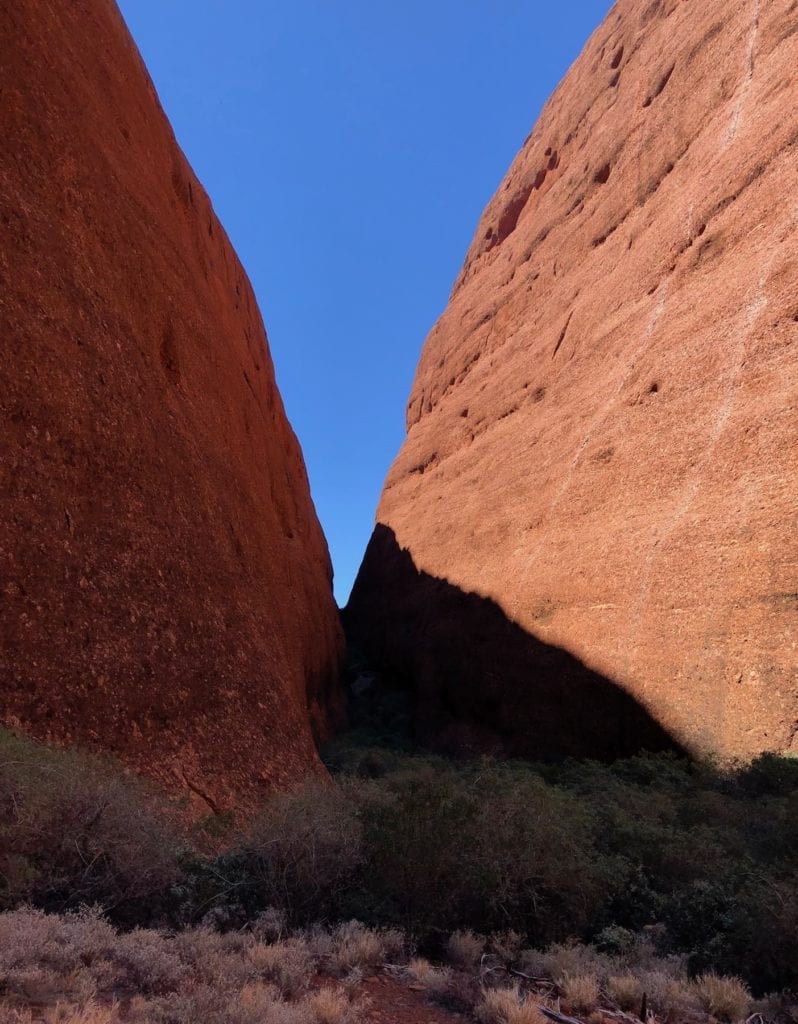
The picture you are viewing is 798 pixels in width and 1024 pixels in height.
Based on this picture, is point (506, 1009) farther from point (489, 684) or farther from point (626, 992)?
point (489, 684)

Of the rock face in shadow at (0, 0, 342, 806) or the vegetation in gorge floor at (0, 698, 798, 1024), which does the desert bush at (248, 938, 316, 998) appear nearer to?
the vegetation in gorge floor at (0, 698, 798, 1024)

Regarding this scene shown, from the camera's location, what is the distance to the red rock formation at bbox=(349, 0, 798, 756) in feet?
36.4

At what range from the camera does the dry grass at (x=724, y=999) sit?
3.72 m

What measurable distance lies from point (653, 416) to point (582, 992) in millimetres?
12752

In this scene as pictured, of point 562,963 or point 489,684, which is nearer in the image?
point 562,963

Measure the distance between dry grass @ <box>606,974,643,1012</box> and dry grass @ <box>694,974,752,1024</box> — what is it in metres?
0.37

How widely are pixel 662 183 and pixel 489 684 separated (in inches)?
629

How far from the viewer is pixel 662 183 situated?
19.5m

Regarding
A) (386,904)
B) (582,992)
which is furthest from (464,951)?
(582,992)

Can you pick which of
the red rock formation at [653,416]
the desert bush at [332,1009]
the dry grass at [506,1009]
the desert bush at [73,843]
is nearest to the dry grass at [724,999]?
the dry grass at [506,1009]

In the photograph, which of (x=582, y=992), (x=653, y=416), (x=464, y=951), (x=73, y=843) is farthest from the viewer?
(x=653, y=416)

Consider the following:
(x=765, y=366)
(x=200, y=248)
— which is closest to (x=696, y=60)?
(x=765, y=366)

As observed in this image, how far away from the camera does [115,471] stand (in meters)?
9.12

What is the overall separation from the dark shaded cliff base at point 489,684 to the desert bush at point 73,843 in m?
9.19
